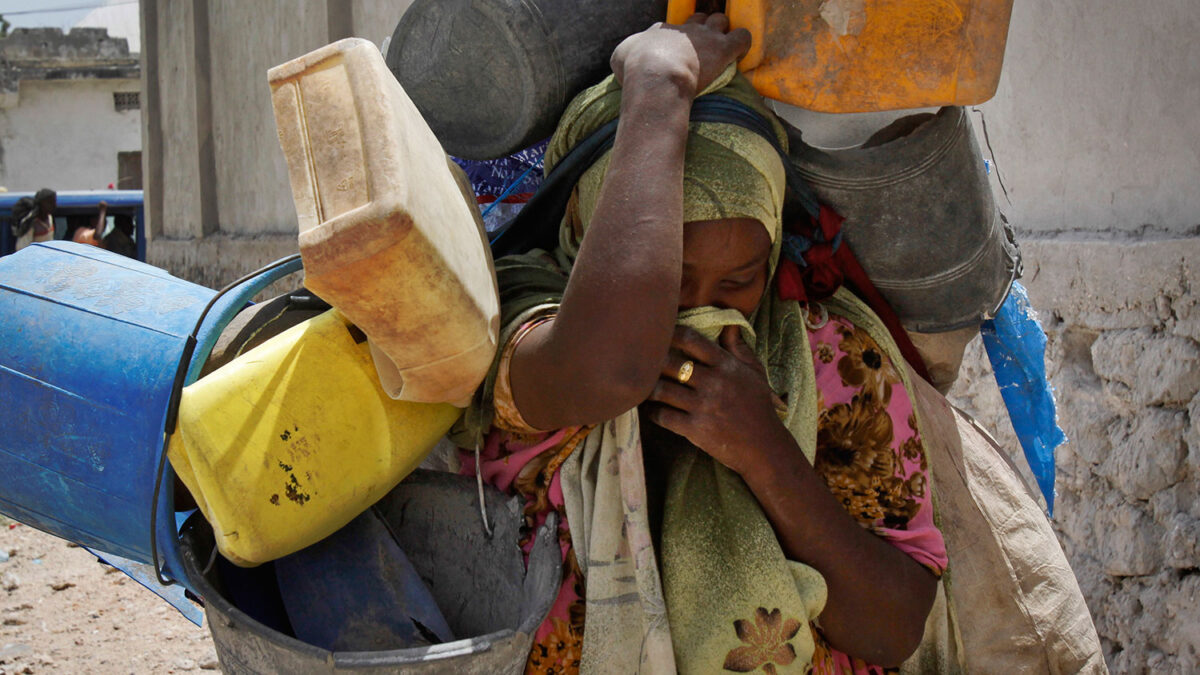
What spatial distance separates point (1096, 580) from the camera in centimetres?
284

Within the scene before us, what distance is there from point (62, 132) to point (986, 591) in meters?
26.4

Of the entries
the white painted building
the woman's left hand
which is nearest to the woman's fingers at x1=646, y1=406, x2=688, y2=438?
the woman's left hand

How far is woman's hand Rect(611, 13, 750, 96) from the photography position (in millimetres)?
1365

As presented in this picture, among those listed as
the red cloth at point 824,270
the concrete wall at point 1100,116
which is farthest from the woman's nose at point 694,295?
the concrete wall at point 1100,116

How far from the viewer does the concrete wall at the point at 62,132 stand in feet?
77.8

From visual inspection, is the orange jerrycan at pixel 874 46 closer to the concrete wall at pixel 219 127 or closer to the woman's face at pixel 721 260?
the woman's face at pixel 721 260

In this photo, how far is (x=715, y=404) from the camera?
1412mm

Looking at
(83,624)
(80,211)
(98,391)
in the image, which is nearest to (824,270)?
(98,391)

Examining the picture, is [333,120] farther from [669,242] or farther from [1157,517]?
[1157,517]

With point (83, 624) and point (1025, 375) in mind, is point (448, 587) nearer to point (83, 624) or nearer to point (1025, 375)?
point (1025, 375)

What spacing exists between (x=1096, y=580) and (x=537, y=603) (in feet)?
6.92

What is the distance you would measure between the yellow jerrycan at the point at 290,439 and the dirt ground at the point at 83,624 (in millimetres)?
2660

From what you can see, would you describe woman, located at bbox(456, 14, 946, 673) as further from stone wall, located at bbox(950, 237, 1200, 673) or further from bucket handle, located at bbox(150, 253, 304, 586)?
stone wall, located at bbox(950, 237, 1200, 673)

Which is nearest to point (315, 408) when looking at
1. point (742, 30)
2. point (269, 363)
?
point (269, 363)
